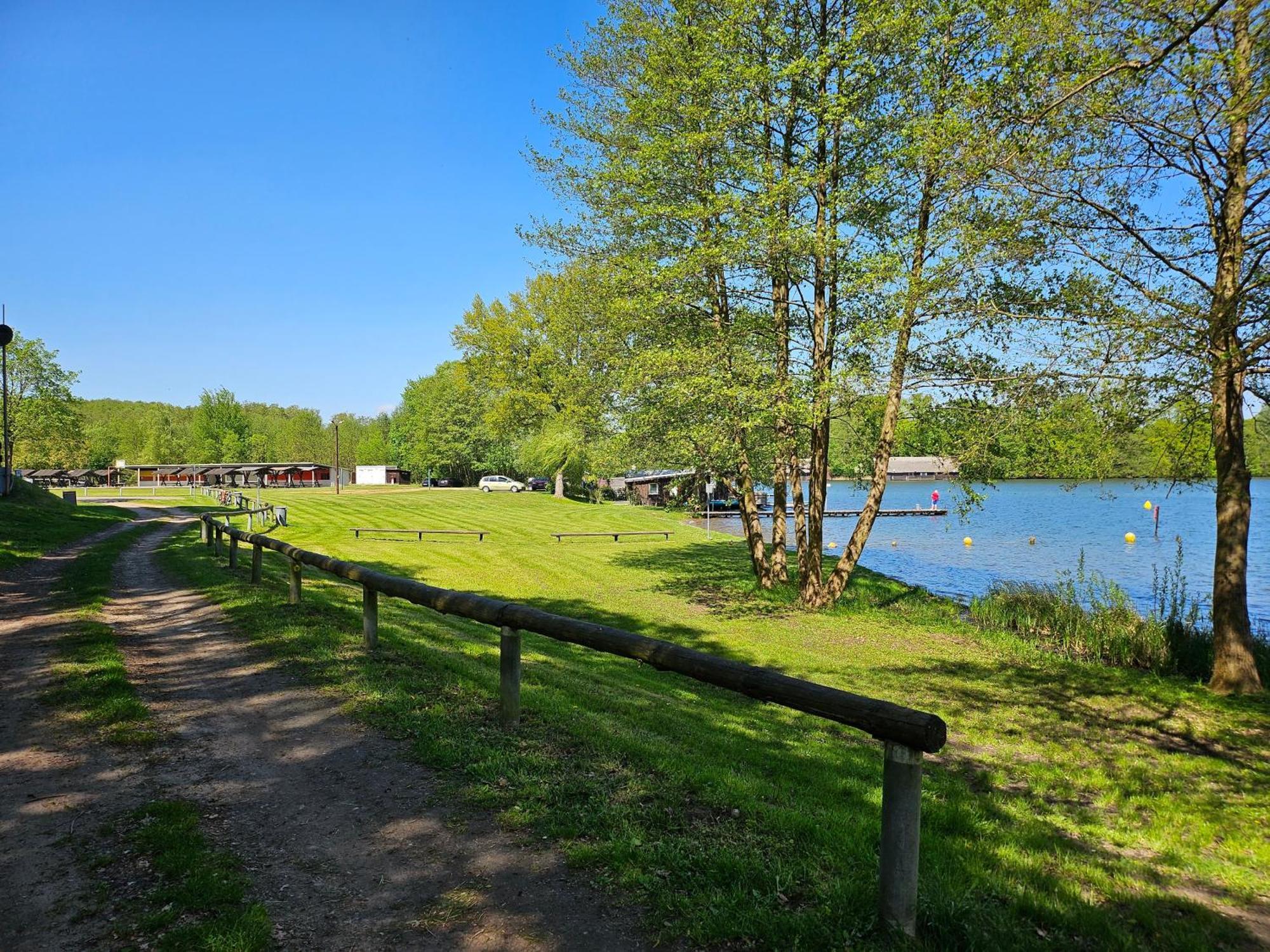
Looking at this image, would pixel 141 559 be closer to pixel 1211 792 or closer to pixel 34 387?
pixel 1211 792

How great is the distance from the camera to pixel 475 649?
8.98 m

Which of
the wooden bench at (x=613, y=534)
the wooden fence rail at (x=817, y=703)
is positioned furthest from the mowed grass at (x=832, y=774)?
the wooden bench at (x=613, y=534)

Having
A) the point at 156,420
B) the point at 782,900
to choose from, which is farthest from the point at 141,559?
the point at 156,420

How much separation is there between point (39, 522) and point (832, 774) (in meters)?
27.4

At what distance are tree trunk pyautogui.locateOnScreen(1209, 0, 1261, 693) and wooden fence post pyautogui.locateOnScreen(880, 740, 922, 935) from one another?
8.88 m

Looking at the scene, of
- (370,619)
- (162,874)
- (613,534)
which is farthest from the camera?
(613,534)

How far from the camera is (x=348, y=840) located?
12.6 ft

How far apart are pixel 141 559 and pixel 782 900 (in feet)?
58.3

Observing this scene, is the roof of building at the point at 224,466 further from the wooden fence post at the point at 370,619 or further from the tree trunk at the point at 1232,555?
the tree trunk at the point at 1232,555

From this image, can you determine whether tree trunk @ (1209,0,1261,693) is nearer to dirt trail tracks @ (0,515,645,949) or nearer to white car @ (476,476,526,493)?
dirt trail tracks @ (0,515,645,949)

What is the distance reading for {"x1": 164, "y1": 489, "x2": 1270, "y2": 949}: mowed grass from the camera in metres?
3.44

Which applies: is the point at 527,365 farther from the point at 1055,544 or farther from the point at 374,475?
the point at 374,475

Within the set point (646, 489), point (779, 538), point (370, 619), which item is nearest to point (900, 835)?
point (370, 619)

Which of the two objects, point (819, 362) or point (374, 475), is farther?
point (374, 475)
